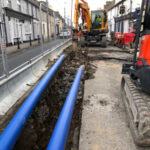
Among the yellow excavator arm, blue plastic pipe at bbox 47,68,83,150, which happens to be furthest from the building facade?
blue plastic pipe at bbox 47,68,83,150

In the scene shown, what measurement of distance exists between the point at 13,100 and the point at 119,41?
13.5 m

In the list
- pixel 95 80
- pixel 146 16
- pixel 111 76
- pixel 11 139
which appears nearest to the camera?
pixel 11 139

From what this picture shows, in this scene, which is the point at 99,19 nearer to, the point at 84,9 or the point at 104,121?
the point at 84,9

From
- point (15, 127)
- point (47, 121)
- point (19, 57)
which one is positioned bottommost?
point (47, 121)

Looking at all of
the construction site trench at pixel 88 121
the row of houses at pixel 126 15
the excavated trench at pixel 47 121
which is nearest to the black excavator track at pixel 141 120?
the construction site trench at pixel 88 121

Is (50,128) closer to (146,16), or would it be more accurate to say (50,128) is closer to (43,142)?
(43,142)

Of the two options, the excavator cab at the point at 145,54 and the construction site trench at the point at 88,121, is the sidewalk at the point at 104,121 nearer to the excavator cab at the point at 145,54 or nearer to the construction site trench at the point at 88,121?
the construction site trench at the point at 88,121

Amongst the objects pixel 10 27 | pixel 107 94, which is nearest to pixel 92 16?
pixel 10 27

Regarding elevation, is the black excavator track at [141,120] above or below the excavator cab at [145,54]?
below

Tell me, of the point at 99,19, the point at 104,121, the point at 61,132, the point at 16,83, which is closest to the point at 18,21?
the point at 99,19

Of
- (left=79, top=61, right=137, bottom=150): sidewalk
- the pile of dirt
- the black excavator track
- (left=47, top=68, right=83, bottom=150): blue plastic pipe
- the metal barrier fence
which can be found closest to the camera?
(left=47, top=68, right=83, bottom=150): blue plastic pipe

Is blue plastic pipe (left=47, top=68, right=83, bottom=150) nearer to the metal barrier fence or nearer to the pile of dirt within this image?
the pile of dirt

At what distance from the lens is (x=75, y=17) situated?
12.2 meters

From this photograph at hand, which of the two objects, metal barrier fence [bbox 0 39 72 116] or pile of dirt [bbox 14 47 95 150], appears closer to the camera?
pile of dirt [bbox 14 47 95 150]
